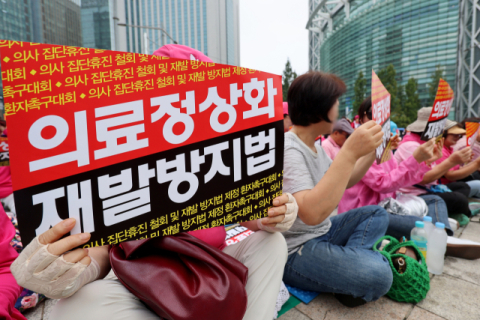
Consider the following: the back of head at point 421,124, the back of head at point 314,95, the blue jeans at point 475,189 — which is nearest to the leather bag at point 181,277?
the back of head at point 314,95

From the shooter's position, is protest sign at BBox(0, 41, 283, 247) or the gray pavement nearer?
protest sign at BBox(0, 41, 283, 247)

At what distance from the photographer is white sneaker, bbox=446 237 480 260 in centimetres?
228

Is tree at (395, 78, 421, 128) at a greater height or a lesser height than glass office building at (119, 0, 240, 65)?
lesser

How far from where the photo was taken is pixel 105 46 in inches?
353

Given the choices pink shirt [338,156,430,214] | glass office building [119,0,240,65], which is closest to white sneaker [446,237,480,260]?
pink shirt [338,156,430,214]

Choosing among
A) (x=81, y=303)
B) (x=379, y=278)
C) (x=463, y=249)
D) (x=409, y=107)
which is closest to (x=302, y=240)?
(x=379, y=278)

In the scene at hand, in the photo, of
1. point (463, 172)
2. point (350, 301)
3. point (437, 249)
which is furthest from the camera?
point (463, 172)

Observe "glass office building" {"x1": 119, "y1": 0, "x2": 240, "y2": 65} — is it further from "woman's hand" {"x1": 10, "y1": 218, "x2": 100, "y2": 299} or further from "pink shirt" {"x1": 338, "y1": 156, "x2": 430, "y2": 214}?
"woman's hand" {"x1": 10, "y1": 218, "x2": 100, "y2": 299}

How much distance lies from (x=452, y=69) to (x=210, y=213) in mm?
32342

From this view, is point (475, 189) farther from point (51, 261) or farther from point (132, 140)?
point (51, 261)

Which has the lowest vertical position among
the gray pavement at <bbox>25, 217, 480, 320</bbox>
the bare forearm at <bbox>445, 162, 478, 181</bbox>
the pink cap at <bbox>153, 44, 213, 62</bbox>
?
the gray pavement at <bbox>25, 217, 480, 320</bbox>

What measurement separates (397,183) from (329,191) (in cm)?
149

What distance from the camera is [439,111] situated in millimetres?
2145

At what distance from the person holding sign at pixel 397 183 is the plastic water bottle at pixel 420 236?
97 millimetres
